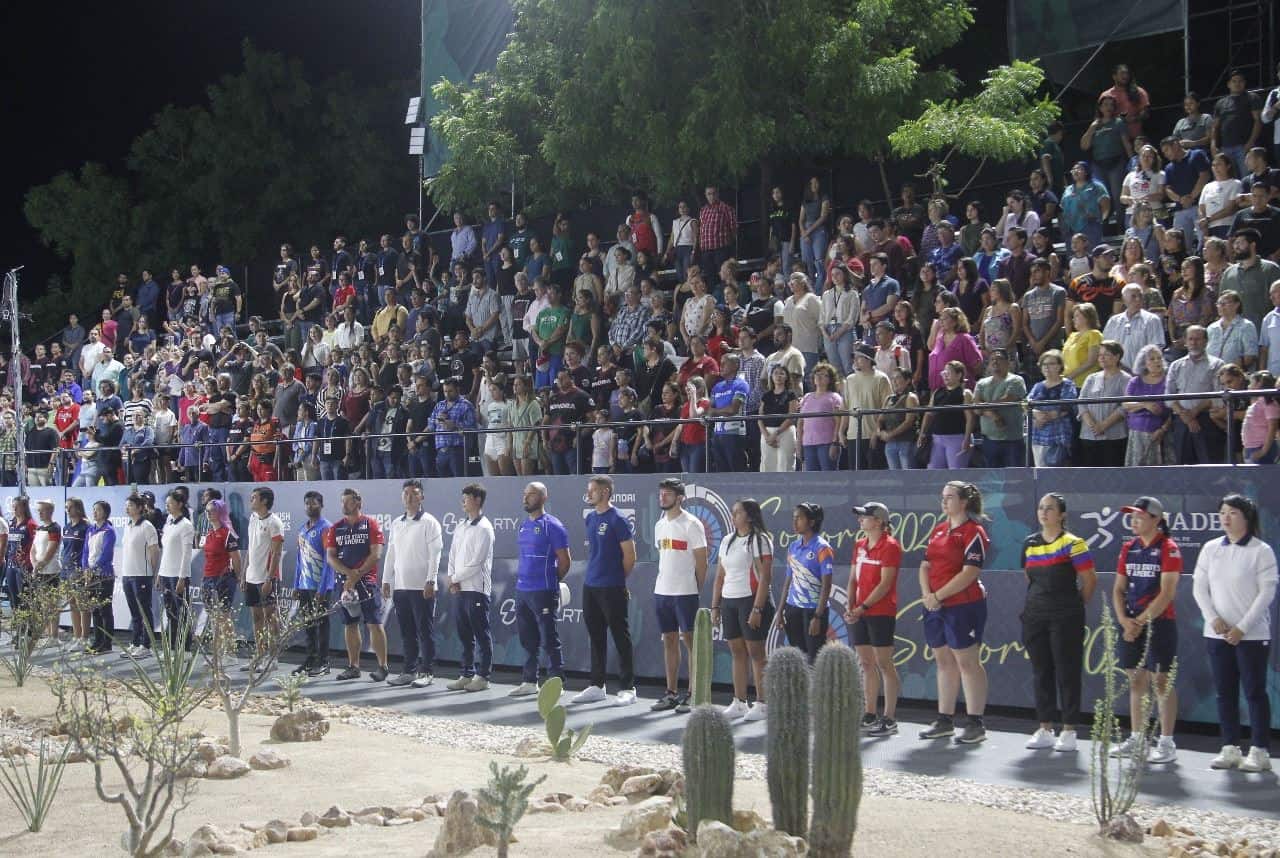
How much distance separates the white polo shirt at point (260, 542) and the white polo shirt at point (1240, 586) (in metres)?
10.8

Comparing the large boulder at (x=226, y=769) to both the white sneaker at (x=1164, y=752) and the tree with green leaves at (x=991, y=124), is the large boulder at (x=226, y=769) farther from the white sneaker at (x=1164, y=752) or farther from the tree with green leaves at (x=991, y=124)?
the tree with green leaves at (x=991, y=124)

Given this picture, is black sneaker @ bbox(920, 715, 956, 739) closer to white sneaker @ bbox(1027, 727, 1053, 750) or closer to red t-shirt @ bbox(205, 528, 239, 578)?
white sneaker @ bbox(1027, 727, 1053, 750)

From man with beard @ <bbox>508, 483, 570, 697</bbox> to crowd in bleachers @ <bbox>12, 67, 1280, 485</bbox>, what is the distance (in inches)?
49.8

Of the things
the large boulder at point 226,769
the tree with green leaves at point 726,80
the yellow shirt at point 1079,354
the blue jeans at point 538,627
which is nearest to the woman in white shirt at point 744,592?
the blue jeans at point 538,627

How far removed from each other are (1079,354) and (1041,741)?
3.76 metres

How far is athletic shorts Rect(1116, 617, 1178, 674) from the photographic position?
982cm

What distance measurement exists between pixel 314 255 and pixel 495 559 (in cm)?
1162

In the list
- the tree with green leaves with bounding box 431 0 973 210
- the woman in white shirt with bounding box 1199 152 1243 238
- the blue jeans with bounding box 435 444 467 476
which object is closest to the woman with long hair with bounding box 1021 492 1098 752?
the woman in white shirt with bounding box 1199 152 1243 238

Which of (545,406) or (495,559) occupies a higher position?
(545,406)

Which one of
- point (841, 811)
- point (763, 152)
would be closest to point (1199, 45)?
point (763, 152)

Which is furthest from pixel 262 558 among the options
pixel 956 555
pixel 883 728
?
pixel 956 555

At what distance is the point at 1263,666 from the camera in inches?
370

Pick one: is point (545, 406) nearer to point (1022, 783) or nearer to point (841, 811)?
point (1022, 783)

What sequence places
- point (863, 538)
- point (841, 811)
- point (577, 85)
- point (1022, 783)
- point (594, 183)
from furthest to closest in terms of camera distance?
point (594, 183) → point (577, 85) → point (863, 538) → point (1022, 783) → point (841, 811)
